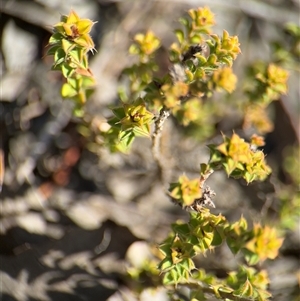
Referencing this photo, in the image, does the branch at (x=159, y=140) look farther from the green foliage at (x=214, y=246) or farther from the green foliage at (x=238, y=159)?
the green foliage at (x=214, y=246)

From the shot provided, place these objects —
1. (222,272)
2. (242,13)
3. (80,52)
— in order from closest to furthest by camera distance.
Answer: (80,52), (222,272), (242,13)

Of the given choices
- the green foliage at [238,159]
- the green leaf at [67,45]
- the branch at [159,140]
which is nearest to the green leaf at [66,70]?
the green leaf at [67,45]

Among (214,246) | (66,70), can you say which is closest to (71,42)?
(66,70)

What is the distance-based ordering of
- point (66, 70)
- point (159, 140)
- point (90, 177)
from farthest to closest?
point (90, 177) → point (159, 140) → point (66, 70)

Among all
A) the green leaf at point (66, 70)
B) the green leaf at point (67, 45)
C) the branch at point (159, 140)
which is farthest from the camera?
the branch at point (159, 140)

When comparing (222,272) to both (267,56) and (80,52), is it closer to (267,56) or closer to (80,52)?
(80,52)

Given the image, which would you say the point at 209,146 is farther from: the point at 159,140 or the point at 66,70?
the point at 66,70

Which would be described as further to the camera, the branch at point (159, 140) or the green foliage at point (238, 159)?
the branch at point (159, 140)

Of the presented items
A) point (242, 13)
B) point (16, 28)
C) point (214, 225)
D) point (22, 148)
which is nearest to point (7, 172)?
point (22, 148)
